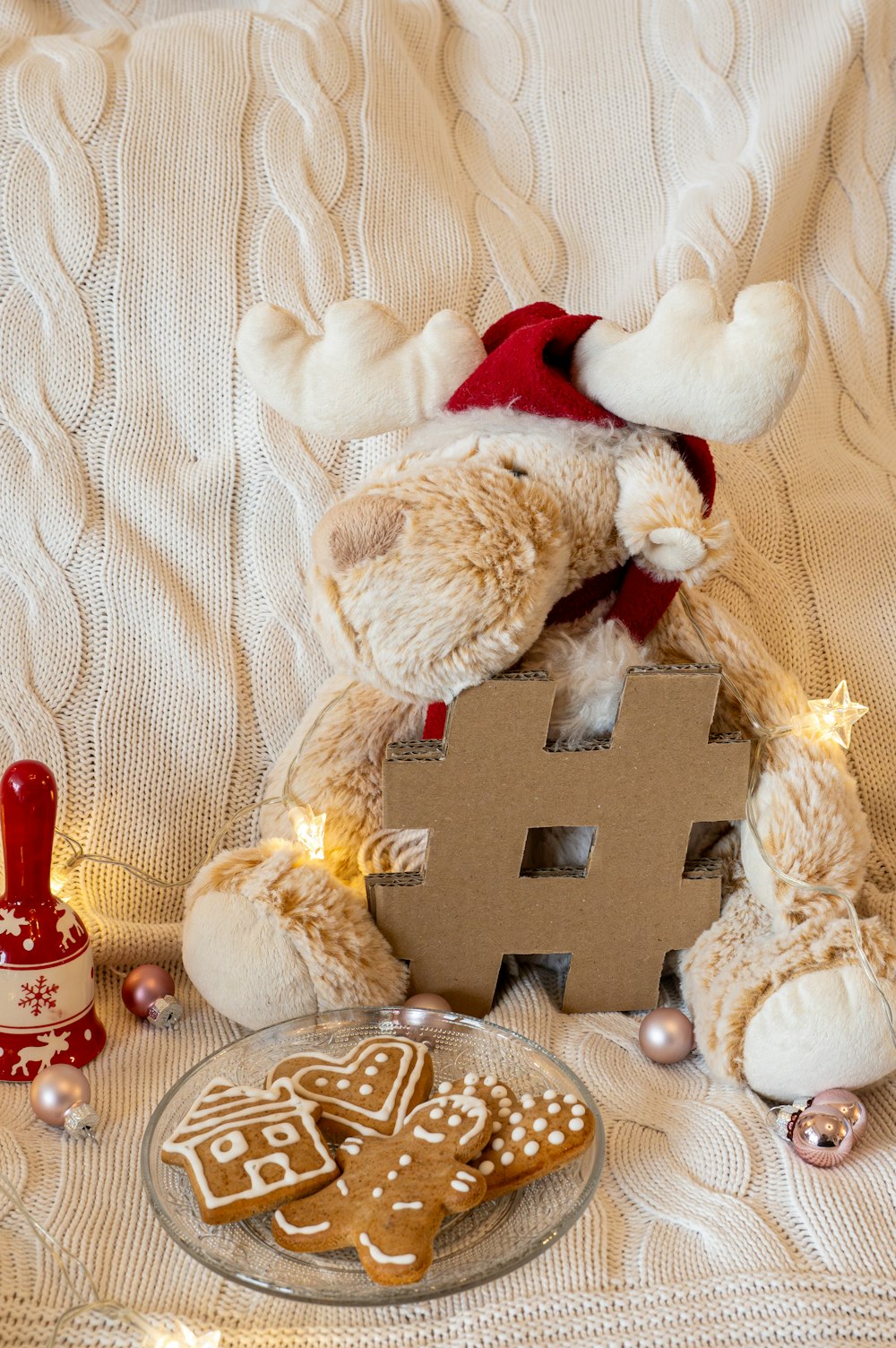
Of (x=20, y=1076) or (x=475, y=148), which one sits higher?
(x=475, y=148)

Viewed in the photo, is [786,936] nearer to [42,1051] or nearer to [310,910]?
[310,910]

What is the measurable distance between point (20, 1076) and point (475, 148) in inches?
38.7

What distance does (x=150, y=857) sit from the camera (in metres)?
0.99

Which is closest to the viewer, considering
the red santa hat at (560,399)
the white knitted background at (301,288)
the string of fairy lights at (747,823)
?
the string of fairy lights at (747,823)

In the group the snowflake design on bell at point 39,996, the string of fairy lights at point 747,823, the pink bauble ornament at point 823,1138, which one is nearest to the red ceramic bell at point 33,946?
the snowflake design on bell at point 39,996

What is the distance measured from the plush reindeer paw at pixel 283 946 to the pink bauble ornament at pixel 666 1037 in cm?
19

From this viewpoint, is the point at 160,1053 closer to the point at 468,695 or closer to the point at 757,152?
the point at 468,695

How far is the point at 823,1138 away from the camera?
0.73 m

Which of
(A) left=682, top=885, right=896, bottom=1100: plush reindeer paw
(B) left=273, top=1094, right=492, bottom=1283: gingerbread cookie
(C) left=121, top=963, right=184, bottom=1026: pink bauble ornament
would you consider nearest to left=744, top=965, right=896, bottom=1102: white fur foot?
(A) left=682, top=885, right=896, bottom=1100: plush reindeer paw

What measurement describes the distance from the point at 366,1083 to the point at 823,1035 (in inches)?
12.1

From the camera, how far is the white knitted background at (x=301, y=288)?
3.26 feet

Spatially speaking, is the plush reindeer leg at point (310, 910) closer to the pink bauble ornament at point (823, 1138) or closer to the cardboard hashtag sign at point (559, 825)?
the cardboard hashtag sign at point (559, 825)

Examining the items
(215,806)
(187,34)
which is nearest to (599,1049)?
(215,806)

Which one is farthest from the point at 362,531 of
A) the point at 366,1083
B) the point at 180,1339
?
the point at 180,1339
